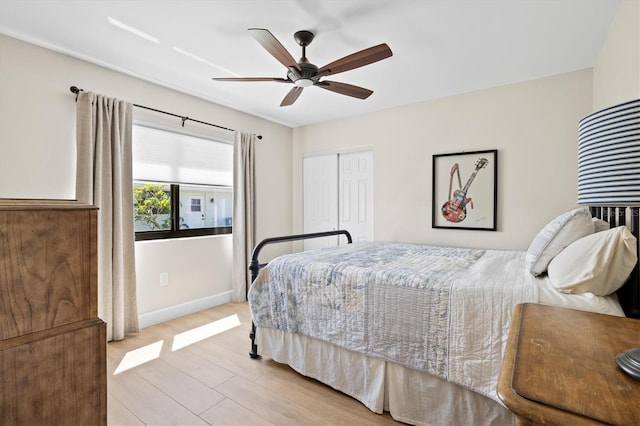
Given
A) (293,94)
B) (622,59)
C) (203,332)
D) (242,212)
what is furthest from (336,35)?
(203,332)

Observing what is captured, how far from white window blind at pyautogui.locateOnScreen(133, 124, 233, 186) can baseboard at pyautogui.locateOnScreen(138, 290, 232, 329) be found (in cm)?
137

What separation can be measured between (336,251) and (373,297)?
35.5 inches

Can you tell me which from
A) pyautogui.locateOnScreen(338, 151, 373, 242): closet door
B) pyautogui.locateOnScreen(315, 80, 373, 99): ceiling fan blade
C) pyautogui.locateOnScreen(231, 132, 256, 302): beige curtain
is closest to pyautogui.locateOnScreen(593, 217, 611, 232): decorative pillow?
pyautogui.locateOnScreen(315, 80, 373, 99): ceiling fan blade

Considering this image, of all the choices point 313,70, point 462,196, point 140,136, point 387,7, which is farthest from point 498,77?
point 140,136

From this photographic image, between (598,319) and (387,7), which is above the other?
(387,7)

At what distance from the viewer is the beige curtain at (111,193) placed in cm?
263

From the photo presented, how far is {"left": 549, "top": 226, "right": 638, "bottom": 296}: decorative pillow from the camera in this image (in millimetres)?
1331

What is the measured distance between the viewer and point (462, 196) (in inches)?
138

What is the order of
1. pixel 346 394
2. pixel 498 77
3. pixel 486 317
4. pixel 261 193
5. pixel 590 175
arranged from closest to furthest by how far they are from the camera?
pixel 590 175 → pixel 486 317 → pixel 346 394 → pixel 498 77 → pixel 261 193

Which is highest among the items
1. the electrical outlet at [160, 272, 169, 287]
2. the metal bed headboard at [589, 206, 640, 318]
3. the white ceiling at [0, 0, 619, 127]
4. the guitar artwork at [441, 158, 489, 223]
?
the white ceiling at [0, 0, 619, 127]

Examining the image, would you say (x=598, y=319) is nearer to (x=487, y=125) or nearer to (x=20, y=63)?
(x=487, y=125)

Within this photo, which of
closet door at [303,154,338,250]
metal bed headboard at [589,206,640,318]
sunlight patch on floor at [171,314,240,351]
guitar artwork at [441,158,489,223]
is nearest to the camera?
metal bed headboard at [589,206,640,318]

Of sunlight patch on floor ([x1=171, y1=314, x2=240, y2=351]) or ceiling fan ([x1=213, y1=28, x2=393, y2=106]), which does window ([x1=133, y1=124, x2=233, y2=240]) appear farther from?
ceiling fan ([x1=213, y1=28, x2=393, y2=106])

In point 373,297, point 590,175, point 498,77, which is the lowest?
point 373,297
